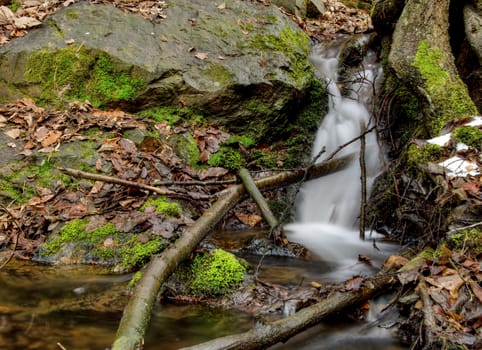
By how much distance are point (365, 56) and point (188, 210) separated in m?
5.34

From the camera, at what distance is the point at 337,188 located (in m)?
6.00

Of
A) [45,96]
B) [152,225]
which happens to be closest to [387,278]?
[152,225]

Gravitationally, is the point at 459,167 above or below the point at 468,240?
above

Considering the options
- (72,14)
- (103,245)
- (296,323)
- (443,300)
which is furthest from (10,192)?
(443,300)

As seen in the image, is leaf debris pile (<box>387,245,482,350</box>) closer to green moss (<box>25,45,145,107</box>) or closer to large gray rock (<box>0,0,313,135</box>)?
large gray rock (<box>0,0,313,135</box>)

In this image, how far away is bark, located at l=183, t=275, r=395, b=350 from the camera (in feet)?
6.77

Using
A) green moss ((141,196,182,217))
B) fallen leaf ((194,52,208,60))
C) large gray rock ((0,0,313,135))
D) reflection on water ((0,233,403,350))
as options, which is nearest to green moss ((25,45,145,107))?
large gray rock ((0,0,313,135))

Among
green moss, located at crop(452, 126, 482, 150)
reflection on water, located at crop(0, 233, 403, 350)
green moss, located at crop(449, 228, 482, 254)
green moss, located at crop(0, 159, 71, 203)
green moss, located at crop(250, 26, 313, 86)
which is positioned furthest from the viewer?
green moss, located at crop(250, 26, 313, 86)

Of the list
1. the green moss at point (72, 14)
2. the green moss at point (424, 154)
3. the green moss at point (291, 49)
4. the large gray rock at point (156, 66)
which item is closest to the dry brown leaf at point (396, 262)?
the green moss at point (424, 154)

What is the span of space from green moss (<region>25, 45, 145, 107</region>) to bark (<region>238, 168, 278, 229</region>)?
2.65 meters

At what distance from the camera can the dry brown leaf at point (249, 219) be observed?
212 inches

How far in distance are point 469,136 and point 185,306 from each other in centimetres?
303

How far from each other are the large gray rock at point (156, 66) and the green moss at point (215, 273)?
329cm

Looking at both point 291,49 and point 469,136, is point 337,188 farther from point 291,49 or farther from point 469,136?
point 291,49
